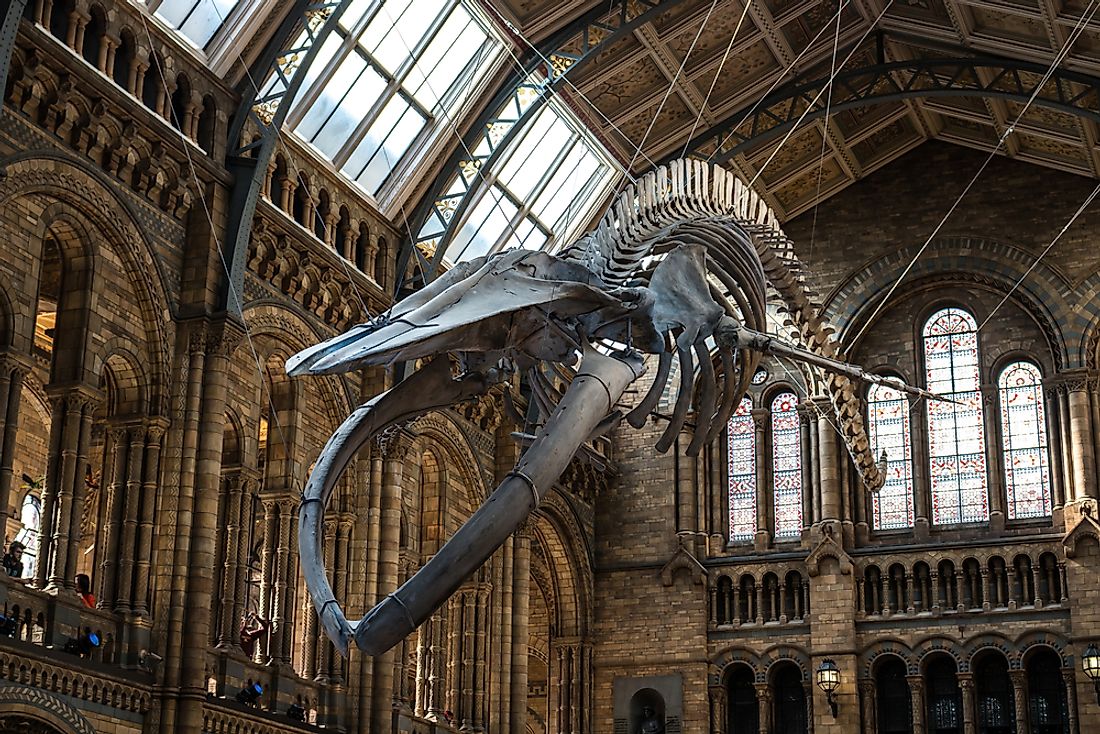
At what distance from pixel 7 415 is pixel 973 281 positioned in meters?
18.2

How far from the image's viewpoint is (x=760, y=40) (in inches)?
1037

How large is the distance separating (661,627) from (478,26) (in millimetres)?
11502

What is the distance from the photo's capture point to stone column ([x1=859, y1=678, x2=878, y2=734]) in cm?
2716

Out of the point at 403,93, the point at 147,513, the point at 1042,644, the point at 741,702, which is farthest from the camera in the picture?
the point at 741,702

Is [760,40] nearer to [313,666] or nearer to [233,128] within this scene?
[233,128]

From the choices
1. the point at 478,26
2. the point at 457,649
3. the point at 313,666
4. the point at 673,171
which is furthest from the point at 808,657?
the point at 673,171

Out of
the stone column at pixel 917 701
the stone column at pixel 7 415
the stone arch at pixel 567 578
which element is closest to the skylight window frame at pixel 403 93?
the stone column at pixel 7 415

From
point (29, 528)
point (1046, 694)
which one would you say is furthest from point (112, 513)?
point (1046, 694)

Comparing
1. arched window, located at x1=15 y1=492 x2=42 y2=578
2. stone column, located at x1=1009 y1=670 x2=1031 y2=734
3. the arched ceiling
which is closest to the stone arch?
the arched ceiling

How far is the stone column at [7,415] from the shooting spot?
16609 mm

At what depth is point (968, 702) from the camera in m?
26.7

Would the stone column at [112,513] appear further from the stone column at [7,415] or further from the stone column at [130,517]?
the stone column at [7,415]

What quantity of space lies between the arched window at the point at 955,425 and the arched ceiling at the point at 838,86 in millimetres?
3465

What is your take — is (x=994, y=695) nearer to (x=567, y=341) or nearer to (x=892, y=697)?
(x=892, y=697)
